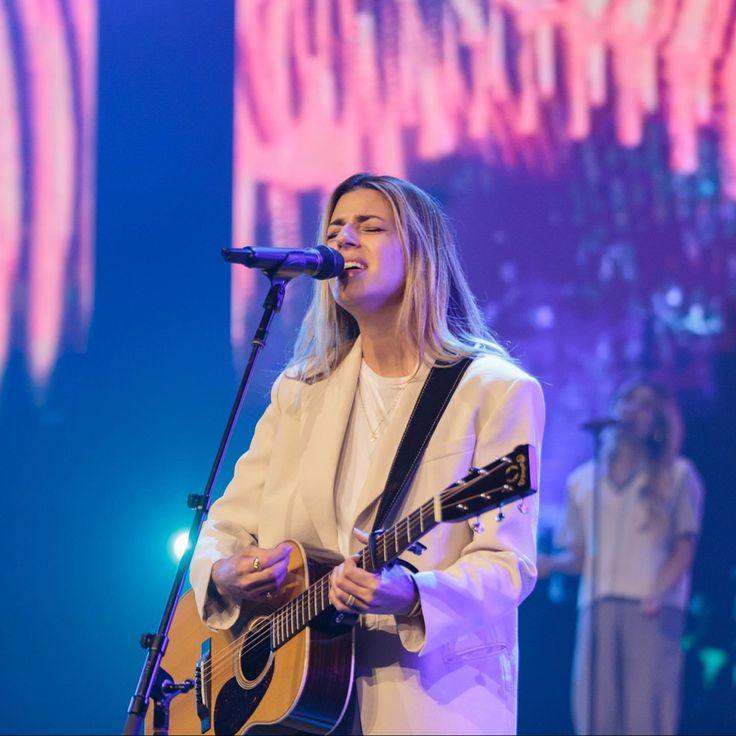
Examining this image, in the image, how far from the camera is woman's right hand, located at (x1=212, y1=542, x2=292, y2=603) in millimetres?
2648

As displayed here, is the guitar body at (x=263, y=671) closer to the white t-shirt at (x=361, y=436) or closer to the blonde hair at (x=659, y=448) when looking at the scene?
the white t-shirt at (x=361, y=436)

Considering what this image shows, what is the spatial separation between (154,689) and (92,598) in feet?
6.55

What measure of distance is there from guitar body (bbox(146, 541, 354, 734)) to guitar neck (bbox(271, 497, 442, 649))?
30 mm

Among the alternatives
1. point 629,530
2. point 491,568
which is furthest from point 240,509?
point 629,530

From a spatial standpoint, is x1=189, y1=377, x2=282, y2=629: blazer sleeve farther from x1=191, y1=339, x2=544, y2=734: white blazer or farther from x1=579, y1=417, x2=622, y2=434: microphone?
x1=579, y1=417, x2=622, y2=434: microphone

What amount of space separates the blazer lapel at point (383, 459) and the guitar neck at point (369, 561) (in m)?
0.18

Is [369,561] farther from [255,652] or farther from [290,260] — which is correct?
[290,260]

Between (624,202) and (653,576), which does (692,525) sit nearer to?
(653,576)

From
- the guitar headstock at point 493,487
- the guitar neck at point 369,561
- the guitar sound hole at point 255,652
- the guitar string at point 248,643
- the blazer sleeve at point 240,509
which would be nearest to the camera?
the guitar headstock at point 493,487

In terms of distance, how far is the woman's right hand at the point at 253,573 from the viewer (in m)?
2.65

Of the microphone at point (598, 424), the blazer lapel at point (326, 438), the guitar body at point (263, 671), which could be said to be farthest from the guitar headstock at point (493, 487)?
the microphone at point (598, 424)

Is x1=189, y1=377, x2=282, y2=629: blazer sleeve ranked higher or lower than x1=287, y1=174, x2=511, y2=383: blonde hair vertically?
lower

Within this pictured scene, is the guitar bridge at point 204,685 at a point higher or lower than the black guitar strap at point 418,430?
lower

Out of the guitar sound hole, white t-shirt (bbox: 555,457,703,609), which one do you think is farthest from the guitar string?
white t-shirt (bbox: 555,457,703,609)
